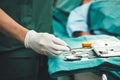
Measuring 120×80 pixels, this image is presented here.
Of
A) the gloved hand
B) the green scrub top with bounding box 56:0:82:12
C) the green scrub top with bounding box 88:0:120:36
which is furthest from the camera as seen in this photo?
the green scrub top with bounding box 56:0:82:12

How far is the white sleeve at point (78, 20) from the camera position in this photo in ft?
5.09

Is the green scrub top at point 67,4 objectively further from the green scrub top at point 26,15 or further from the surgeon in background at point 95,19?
the green scrub top at point 26,15

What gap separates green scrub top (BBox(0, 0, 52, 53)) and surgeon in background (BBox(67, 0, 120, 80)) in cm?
39

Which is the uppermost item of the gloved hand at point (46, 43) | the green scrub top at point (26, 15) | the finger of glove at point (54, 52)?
the green scrub top at point (26, 15)

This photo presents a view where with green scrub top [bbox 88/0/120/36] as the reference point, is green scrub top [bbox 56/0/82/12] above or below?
above

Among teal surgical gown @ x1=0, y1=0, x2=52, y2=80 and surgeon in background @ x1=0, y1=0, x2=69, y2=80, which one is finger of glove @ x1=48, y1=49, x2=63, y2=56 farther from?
teal surgical gown @ x1=0, y1=0, x2=52, y2=80

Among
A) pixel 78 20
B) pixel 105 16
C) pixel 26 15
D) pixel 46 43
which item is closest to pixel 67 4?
pixel 78 20

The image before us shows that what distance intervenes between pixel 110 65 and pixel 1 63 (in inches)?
21.3

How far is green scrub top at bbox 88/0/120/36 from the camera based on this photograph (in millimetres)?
1395

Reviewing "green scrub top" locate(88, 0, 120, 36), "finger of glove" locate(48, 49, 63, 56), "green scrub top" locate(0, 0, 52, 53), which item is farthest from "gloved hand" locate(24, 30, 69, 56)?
"green scrub top" locate(88, 0, 120, 36)

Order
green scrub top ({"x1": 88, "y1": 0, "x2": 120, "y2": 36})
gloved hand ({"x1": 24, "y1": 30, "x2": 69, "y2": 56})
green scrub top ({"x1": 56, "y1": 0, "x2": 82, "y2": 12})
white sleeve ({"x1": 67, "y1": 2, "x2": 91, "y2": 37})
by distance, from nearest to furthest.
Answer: gloved hand ({"x1": 24, "y1": 30, "x2": 69, "y2": 56}) < green scrub top ({"x1": 88, "y1": 0, "x2": 120, "y2": 36}) < white sleeve ({"x1": 67, "y1": 2, "x2": 91, "y2": 37}) < green scrub top ({"x1": 56, "y1": 0, "x2": 82, "y2": 12})

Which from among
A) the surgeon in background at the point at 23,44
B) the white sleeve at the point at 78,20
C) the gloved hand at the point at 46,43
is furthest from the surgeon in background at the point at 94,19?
the gloved hand at the point at 46,43

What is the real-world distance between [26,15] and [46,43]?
0.24 metres

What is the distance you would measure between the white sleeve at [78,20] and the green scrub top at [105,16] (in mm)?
31
